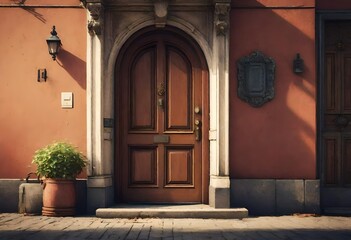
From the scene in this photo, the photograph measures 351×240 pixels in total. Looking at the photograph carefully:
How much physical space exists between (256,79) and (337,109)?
1480mm

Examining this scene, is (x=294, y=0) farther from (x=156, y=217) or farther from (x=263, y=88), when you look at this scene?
(x=156, y=217)

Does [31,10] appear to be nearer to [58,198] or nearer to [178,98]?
[178,98]

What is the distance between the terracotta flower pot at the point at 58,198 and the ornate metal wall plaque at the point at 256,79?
2968mm

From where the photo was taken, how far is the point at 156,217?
708 centimetres

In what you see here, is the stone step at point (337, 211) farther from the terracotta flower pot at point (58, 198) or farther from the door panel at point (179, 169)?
the terracotta flower pot at point (58, 198)

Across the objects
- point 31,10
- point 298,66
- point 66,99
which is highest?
point 31,10

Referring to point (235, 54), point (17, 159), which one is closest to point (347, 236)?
point (235, 54)

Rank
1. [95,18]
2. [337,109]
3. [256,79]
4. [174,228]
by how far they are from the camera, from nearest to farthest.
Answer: [174,228]
[95,18]
[256,79]
[337,109]

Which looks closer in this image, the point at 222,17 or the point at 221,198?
the point at 221,198

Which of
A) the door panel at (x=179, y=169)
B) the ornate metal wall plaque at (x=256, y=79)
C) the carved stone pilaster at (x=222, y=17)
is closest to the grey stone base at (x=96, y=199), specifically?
the door panel at (x=179, y=169)

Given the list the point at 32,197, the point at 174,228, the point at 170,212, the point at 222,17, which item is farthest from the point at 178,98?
the point at 32,197

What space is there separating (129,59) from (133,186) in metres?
2.03

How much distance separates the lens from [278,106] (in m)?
7.64

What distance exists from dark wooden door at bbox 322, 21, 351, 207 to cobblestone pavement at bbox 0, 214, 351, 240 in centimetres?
92
